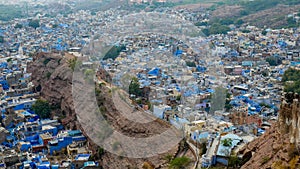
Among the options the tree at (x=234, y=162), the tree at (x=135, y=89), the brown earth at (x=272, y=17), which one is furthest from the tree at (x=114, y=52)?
the tree at (x=234, y=162)

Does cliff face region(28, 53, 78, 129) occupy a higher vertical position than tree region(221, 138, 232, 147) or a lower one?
lower

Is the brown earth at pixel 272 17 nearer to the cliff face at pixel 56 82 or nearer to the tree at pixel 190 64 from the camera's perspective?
the tree at pixel 190 64

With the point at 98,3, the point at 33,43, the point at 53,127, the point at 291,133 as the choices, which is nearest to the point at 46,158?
the point at 53,127

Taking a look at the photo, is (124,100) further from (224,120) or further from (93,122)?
(224,120)

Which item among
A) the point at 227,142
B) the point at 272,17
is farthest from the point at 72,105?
the point at 272,17

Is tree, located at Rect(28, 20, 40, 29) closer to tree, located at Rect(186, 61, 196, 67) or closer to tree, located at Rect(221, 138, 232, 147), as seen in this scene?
tree, located at Rect(186, 61, 196, 67)

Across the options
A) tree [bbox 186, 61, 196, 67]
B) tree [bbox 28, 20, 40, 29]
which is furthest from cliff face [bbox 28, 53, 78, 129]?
tree [bbox 28, 20, 40, 29]

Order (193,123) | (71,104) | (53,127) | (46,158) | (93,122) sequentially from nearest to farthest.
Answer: (193,123)
(46,158)
(93,122)
(53,127)
(71,104)
